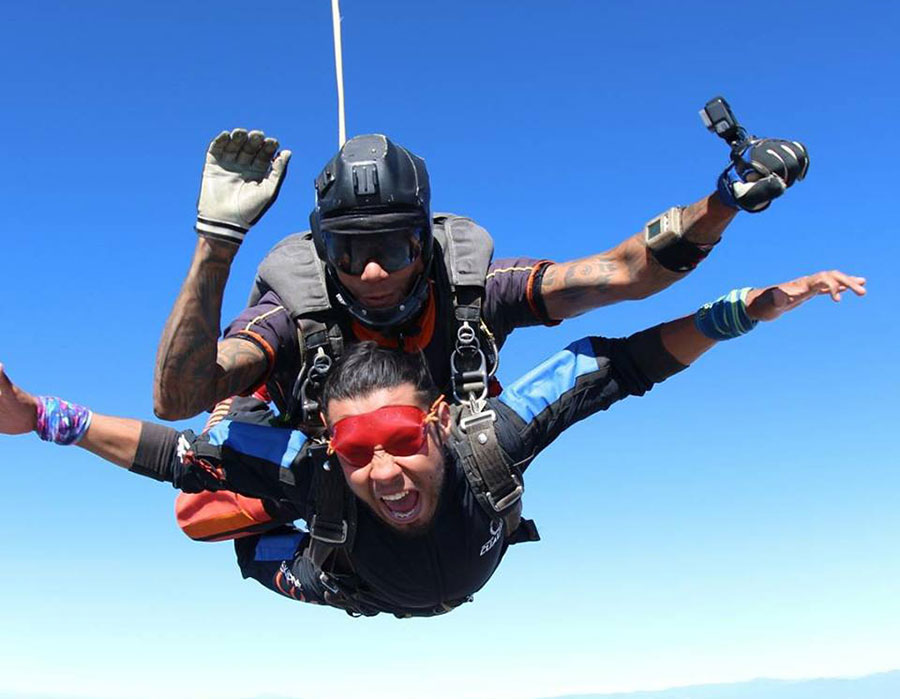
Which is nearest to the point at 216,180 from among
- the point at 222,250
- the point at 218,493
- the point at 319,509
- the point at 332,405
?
the point at 222,250

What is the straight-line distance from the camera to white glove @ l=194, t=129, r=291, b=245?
3859 mm

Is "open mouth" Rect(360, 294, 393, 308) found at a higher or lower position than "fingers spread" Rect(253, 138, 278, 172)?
lower

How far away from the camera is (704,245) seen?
4.21 m

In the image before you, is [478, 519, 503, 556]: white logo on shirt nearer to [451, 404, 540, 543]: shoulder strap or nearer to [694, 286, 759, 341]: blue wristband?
[451, 404, 540, 543]: shoulder strap

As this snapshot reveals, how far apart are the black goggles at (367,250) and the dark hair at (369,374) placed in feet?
0.96

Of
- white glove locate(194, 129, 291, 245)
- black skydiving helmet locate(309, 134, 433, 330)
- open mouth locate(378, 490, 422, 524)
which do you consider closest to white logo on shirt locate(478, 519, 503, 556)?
open mouth locate(378, 490, 422, 524)

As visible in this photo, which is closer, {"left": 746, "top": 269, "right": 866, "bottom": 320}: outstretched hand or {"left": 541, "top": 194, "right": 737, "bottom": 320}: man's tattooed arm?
{"left": 746, "top": 269, "right": 866, "bottom": 320}: outstretched hand

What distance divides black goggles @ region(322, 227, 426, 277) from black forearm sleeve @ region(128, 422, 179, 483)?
3.25 feet

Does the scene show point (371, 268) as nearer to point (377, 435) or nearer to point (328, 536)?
point (377, 435)

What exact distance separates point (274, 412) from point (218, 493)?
51 centimetres

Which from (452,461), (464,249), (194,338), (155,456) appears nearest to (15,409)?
(155,456)

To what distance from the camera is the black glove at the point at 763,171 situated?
389cm

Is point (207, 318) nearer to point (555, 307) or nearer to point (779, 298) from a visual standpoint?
point (555, 307)

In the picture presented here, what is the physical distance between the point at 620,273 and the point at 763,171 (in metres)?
0.72
